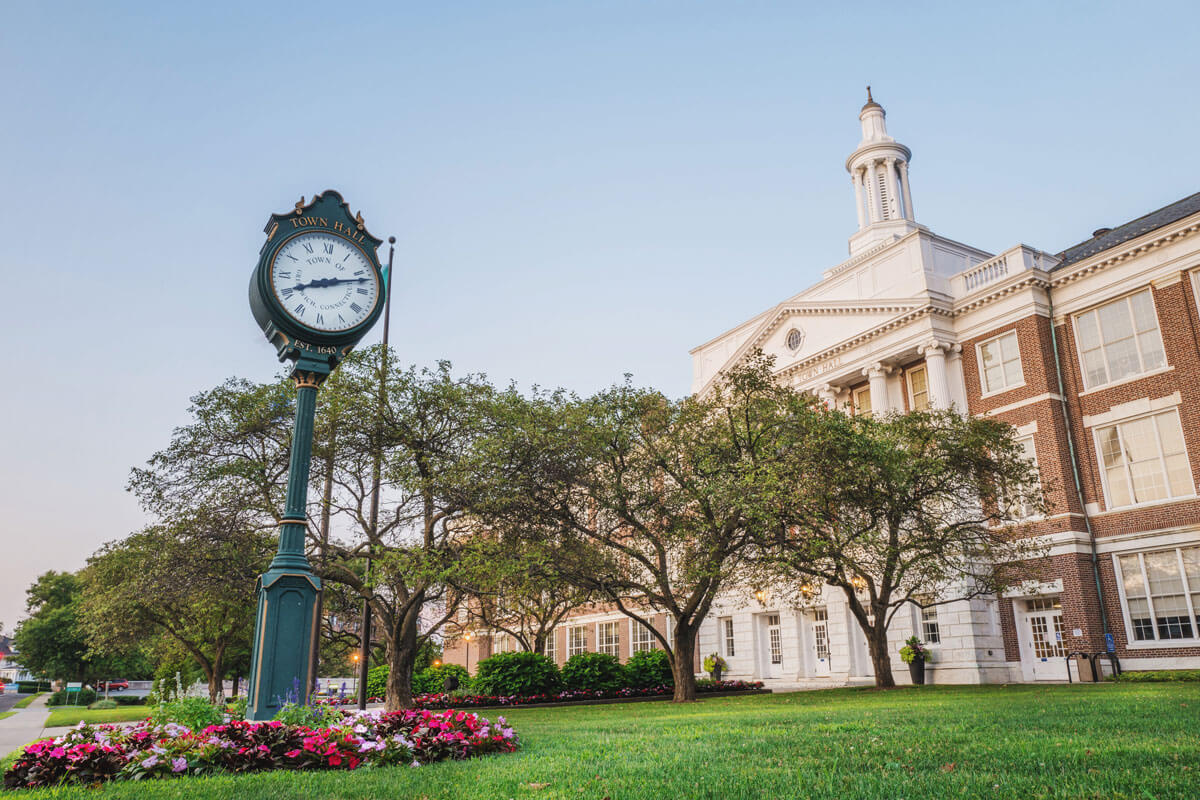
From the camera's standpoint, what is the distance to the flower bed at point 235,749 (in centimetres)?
699

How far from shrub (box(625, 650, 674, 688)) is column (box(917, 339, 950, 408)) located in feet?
49.2

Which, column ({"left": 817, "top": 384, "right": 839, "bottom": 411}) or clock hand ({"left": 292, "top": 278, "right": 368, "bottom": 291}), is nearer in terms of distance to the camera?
clock hand ({"left": 292, "top": 278, "right": 368, "bottom": 291})

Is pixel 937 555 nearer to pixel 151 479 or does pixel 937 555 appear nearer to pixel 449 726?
pixel 449 726

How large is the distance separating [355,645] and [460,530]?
14869 millimetres

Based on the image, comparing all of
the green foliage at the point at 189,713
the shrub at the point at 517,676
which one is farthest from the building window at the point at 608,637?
the green foliage at the point at 189,713

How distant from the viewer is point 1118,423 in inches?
1120

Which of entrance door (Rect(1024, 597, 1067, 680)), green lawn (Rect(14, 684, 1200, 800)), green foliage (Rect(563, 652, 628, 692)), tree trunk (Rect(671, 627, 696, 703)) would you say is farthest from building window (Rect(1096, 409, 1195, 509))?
green lawn (Rect(14, 684, 1200, 800))

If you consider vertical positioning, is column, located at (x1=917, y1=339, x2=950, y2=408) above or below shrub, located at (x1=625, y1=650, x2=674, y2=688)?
above

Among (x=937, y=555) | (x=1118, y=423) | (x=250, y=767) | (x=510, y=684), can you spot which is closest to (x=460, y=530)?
(x=510, y=684)

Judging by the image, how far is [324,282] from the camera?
11.7 m

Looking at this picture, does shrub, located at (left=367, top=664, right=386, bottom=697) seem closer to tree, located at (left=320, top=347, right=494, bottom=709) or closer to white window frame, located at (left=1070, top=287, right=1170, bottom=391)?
tree, located at (left=320, top=347, right=494, bottom=709)

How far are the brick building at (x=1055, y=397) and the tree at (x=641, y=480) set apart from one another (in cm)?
672

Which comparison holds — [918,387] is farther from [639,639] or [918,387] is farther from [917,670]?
[639,639]

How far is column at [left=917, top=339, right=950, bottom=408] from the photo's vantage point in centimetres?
3281
